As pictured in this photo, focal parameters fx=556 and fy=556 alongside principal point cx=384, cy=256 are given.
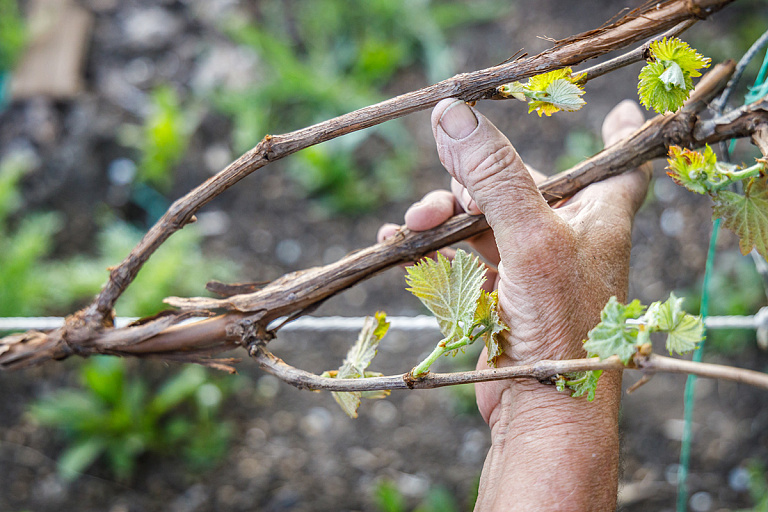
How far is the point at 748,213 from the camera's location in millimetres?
678

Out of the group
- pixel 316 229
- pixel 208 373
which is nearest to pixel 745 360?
pixel 316 229

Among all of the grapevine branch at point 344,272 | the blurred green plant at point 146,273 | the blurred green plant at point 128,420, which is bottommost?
the grapevine branch at point 344,272

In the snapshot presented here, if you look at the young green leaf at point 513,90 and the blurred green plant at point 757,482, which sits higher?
the young green leaf at point 513,90

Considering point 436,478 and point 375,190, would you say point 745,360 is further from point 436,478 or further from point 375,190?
point 375,190

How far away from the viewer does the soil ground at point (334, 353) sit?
1.94 metres

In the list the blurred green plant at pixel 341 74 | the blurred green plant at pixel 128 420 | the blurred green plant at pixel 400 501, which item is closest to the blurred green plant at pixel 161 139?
the blurred green plant at pixel 341 74

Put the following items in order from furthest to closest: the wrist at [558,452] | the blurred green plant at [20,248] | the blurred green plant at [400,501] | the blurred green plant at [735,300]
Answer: the blurred green plant at [20,248]
the blurred green plant at [735,300]
the blurred green plant at [400,501]
the wrist at [558,452]

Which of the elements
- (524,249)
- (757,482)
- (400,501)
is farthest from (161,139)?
(757,482)

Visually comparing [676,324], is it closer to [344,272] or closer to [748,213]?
[748,213]

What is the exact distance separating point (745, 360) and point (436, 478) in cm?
124

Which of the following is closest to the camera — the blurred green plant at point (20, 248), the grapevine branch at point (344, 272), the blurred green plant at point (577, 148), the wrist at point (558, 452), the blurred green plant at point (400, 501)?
the wrist at point (558, 452)

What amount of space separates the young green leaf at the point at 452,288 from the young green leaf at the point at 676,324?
196 mm

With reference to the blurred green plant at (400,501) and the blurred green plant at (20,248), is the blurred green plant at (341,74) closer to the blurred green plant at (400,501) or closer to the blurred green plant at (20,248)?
the blurred green plant at (20,248)

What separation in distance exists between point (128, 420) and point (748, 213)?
6.43 ft
